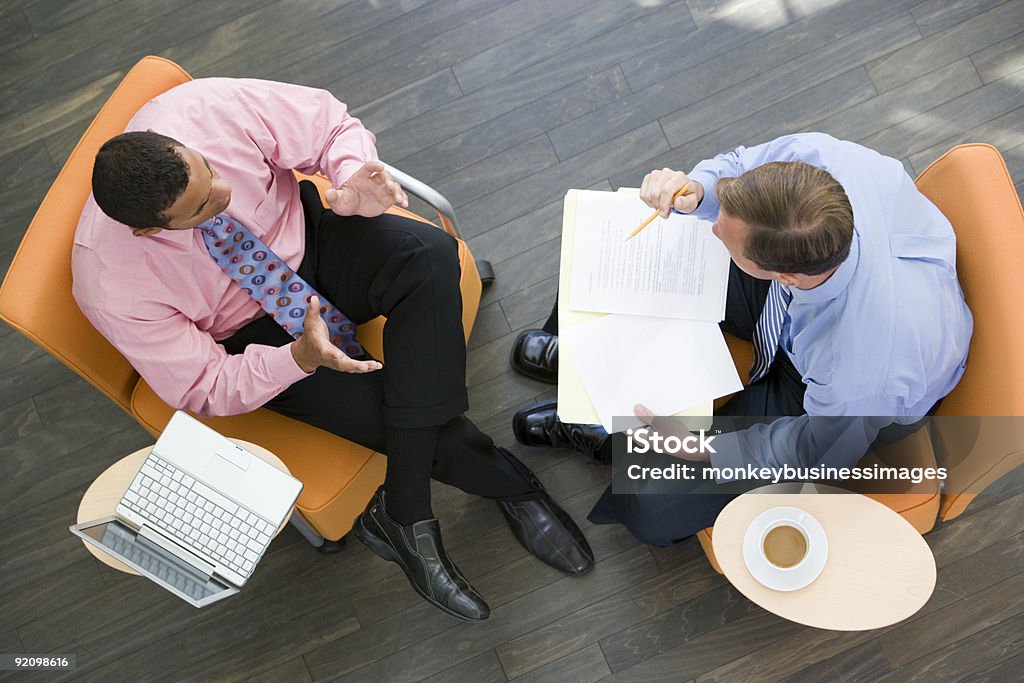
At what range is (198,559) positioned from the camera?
158 centimetres

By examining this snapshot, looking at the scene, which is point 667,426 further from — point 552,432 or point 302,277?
point 302,277

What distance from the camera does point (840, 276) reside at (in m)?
1.43

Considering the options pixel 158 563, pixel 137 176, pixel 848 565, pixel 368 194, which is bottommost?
pixel 848 565

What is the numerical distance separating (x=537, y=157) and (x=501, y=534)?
1074 millimetres

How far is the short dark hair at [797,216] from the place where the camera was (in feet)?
4.42

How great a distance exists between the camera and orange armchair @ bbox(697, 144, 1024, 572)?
142 centimetres

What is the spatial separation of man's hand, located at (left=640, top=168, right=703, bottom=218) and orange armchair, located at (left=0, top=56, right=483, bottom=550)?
0.52m

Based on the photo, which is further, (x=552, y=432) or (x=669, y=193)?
(x=552, y=432)

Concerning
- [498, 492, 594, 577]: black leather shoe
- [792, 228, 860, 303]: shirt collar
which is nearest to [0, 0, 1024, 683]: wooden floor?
[498, 492, 594, 577]: black leather shoe

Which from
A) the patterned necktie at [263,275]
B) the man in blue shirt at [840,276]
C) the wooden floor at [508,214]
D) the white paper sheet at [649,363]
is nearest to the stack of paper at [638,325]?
the white paper sheet at [649,363]

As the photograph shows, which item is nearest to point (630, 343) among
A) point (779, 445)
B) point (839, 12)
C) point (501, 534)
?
point (779, 445)

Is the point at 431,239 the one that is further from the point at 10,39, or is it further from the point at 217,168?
the point at 10,39

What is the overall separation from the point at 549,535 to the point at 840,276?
1078mm

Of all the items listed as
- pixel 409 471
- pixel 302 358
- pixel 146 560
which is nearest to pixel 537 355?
pixel 409 471
